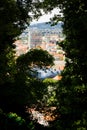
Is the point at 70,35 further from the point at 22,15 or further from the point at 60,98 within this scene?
the point at 22,15

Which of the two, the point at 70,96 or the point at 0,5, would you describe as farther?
the point at 0,5

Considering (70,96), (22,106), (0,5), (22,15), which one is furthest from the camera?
(22,15)

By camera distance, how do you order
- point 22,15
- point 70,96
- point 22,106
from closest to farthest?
point 70,96 → point 22,106 → point 22,15

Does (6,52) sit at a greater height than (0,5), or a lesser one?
lesser

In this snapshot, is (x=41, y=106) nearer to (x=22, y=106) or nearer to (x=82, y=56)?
(x=22, y=106)

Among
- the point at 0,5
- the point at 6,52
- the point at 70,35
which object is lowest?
the point at 70,35

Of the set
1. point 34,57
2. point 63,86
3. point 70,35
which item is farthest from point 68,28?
point 34,57

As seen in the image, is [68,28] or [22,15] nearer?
[68,28]

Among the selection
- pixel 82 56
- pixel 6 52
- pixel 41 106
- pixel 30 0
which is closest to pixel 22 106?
pixel 41 106

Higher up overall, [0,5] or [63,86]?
[0,5]
